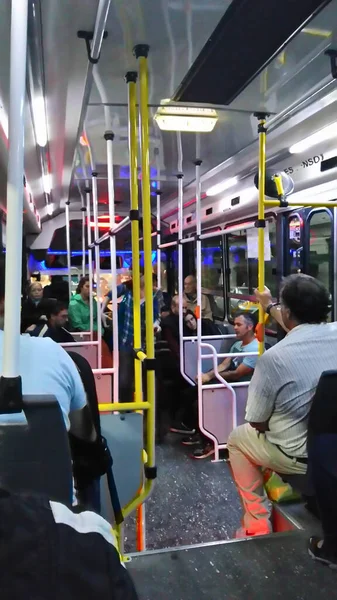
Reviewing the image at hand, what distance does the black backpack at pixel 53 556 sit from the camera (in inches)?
23.1

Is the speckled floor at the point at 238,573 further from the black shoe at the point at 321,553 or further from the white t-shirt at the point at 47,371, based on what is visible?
the white t-shirt at the point at 47,371

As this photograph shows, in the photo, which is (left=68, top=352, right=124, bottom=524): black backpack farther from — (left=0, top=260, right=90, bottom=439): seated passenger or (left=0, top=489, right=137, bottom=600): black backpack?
(left=0, top=489, right=137, bottom=600): black backpack

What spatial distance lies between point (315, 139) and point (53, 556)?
372 cm

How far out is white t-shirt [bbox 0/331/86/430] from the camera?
4.78 ft

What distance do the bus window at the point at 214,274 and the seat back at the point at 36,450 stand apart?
206 inches

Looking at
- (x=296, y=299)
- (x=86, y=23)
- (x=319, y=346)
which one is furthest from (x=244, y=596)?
(x=86, y=23)

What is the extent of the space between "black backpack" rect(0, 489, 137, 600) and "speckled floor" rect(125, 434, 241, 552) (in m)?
2.42

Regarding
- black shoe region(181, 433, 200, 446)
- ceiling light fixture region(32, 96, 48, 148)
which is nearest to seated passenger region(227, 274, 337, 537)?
black shoe region(181, 433, 200, 446)

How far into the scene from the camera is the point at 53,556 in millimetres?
609

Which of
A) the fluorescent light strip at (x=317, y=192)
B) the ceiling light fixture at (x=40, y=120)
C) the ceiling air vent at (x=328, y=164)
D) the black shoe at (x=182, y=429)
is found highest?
the ceiling light fixture at (x=40, y=120)

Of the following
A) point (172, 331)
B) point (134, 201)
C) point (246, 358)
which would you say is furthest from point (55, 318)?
point (134, 201)

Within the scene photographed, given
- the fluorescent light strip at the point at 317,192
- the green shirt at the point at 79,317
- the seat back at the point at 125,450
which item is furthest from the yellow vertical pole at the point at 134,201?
the green shirt at the point at 79,317

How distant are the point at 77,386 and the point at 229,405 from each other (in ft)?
8.86

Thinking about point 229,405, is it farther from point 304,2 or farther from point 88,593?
point 88,593
